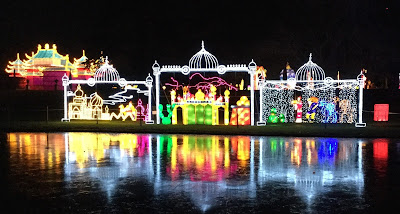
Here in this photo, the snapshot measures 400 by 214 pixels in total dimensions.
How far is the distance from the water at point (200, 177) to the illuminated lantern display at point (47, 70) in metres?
33.5

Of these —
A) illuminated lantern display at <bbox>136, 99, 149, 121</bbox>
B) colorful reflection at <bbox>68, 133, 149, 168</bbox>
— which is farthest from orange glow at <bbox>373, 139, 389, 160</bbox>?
illuminated lantern display at <bbox>136, 99, 149, 121</bbox>

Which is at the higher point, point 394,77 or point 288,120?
point 394,77

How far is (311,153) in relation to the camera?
14.2m

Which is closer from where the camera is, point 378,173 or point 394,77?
point 378,173

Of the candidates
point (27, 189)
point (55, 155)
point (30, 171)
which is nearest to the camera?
point (27, 189)

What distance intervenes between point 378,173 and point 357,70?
137 ft

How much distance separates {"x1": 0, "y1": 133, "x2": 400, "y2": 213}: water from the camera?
7715 mm

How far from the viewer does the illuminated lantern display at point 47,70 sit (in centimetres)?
4909

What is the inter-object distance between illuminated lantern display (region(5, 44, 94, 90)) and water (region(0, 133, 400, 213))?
3353 centimetres

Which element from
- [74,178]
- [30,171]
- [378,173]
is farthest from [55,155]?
[378,173]

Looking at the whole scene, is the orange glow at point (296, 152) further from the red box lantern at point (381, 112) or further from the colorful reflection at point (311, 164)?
the red box lantern at point (381, 112)

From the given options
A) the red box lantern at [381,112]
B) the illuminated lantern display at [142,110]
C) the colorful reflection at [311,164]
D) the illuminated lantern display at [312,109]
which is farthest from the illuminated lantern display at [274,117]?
the colorful reflection at [311,164]

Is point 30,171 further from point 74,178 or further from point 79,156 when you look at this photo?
point 79,156

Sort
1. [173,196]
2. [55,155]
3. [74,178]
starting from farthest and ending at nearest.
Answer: [55,155] < [74,178] < [173,196]
